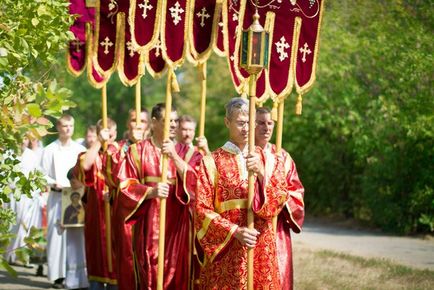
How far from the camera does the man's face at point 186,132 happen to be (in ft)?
30.7

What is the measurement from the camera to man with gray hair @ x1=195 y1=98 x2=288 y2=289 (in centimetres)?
641

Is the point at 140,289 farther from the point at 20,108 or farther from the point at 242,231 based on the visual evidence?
the point at 20,108

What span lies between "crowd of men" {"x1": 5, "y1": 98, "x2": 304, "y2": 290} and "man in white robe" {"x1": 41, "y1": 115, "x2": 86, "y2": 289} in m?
0.01

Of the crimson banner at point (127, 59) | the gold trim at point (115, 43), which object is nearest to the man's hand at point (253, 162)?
the crimson banner at point (127, 59)

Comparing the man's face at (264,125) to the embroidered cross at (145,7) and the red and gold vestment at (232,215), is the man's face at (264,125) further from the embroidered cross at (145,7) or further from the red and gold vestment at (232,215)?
the embroidered cross at (145,7)

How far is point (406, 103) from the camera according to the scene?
15781 millimetres

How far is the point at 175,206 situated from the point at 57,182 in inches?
154

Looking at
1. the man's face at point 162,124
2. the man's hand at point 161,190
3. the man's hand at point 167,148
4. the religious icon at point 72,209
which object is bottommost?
the religious icon at point 72,209

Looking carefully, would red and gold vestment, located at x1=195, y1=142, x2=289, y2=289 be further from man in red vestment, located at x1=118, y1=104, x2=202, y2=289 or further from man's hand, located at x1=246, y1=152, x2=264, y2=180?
man in red vestment, located at x1=118, y1=104, x2=202, y2=289

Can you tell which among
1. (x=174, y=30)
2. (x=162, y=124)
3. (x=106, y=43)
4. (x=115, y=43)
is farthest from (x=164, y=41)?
(x=106, y=43)

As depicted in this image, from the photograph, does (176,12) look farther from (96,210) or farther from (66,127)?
(66,127)

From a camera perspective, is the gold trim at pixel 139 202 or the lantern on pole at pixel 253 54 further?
the gold trim at pixel 139 202

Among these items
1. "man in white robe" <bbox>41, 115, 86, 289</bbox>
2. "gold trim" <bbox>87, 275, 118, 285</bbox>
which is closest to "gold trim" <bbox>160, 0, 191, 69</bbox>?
"gold trim" <bbox>87, 275, 118, 285</bbox>

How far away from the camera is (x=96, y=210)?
34.3 ft
